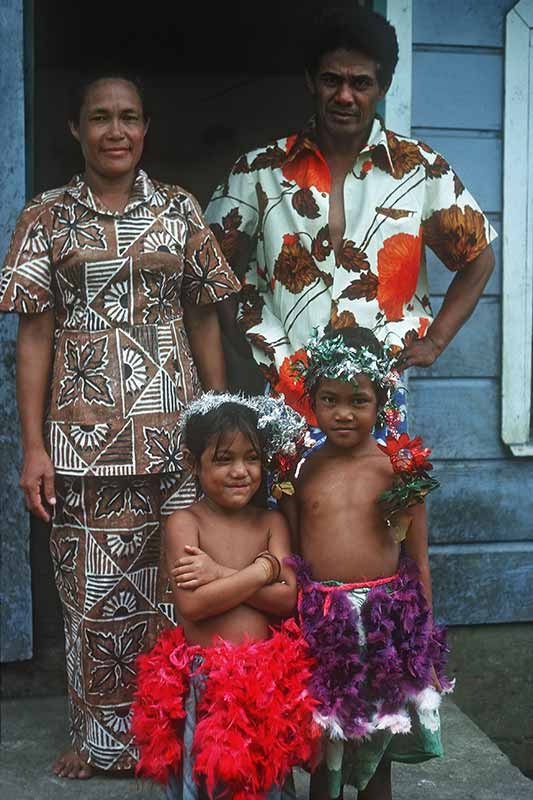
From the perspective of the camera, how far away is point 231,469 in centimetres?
265

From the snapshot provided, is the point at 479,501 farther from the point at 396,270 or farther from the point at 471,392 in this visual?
the point at 396,270

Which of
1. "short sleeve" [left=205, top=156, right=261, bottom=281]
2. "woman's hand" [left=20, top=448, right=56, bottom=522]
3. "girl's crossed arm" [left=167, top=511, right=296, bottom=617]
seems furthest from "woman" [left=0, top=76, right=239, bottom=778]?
"girl's crossed arm" [left=167, top=511, right=296, bottom=617]

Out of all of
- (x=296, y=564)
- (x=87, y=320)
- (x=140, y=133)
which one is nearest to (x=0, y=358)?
(x=87, y=320)

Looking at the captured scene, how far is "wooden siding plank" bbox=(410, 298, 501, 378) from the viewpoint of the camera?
156 inches

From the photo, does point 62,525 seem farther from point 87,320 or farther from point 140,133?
point 140,133

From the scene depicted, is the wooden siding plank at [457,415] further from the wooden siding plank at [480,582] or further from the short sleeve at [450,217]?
the short sleeve at [450,217]

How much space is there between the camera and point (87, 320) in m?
3.06

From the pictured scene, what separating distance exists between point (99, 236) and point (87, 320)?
0.24 metres

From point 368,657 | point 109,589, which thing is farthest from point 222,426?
point 109,589

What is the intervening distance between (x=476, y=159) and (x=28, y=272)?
1.72 metres

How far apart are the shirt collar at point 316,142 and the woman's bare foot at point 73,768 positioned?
1.91 m

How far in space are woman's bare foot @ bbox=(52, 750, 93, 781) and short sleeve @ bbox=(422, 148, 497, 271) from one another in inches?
75.2

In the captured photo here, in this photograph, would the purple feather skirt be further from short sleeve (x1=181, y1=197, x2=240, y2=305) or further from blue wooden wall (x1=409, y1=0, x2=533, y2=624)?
blue wooden wall (x1=409, y1=0, x2=533, y2=624)

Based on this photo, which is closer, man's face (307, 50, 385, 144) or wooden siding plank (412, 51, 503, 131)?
man's face (307, 50, 385, 144)
